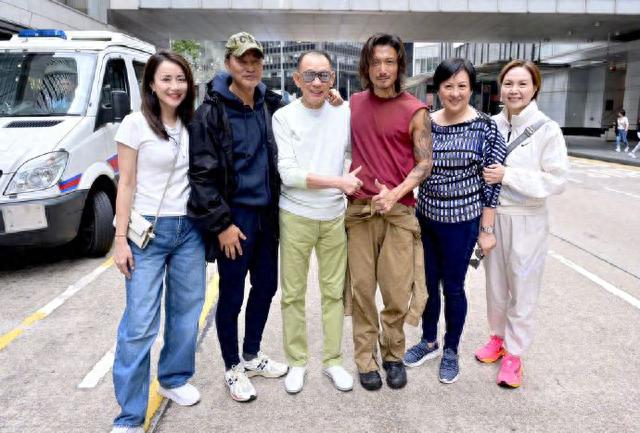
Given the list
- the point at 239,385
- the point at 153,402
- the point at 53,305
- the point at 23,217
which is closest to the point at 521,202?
the point at 239,385

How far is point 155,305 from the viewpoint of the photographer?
261cm

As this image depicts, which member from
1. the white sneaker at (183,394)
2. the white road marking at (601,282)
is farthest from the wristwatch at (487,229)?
the white road marking at (601,282)

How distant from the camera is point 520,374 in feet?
10.4

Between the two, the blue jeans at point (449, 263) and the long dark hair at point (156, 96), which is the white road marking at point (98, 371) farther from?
the blue jeans at point (449, 263)

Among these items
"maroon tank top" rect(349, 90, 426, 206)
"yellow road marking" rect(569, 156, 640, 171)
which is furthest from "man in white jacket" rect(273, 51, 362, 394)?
"yellow road marking" rect(569, 156, 640, 171)

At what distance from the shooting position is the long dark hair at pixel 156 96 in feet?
8.25

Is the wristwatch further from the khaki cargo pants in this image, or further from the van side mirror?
the van side mirror

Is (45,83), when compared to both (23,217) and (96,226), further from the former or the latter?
(23,217)

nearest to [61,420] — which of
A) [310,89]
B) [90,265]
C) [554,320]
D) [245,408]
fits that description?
[245,408]

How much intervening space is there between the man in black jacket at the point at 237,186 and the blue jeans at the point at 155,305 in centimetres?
13

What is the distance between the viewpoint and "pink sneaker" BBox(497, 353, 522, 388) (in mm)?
3100

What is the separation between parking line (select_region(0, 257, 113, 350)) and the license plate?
64cm

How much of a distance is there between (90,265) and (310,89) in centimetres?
394

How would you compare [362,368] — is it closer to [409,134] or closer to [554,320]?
[409,134]
